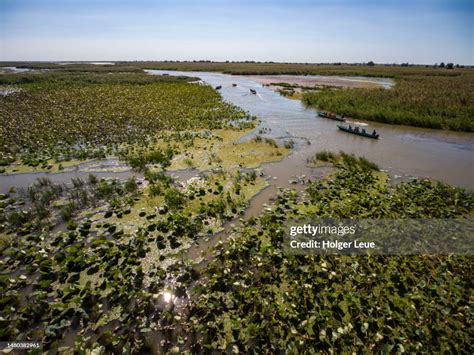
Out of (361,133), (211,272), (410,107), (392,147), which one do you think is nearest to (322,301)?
(211,272)

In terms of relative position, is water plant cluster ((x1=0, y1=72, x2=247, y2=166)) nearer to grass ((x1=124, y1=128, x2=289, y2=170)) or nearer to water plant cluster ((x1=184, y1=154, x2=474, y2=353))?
grass ((x1=124, y1=128, x2=289, y2=170))

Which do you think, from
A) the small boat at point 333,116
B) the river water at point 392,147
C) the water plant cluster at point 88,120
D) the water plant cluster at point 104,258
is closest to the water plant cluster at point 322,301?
the water plant cluster at point 104,258

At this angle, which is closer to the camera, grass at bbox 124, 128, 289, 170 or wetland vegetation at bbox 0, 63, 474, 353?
wetland vegetation at bbox 0, 63, 474, 353

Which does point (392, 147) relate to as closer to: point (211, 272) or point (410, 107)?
point (410, 107)

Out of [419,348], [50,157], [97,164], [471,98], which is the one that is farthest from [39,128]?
[471,98]

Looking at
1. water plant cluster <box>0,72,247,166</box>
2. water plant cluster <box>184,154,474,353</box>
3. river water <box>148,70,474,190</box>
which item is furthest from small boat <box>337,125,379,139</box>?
water plant cluster <box>184,154,474,353</box>

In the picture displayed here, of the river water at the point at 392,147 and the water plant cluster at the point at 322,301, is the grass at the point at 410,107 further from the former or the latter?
the water plant cluster at the point at 322,301

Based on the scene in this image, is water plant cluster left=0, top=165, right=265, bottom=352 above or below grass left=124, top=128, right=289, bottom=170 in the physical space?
below

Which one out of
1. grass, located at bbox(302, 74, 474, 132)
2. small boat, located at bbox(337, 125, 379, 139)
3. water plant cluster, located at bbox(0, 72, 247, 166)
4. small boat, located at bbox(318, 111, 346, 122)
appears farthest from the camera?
small boat, located at bbox(318, 111, 346, 122)
